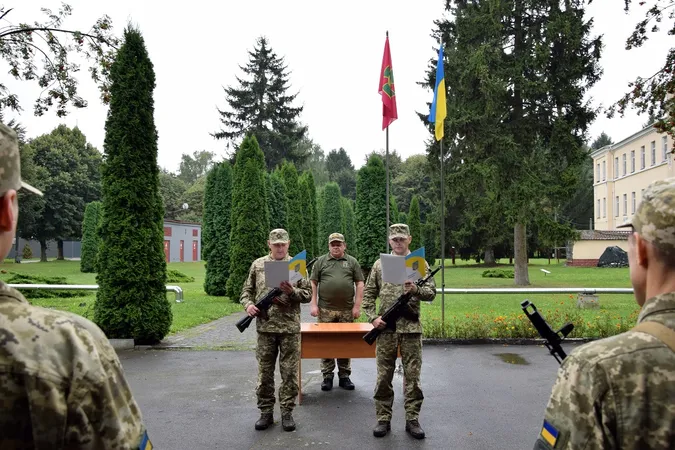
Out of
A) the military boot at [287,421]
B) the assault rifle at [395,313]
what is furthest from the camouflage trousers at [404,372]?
the military boot at [287,421]

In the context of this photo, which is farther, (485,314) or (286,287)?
(485,314)

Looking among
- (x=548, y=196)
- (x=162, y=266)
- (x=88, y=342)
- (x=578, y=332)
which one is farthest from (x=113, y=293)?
(x=548, y=196)

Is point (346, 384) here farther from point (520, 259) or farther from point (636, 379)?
point (520, 259)

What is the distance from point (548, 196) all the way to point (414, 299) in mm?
22314

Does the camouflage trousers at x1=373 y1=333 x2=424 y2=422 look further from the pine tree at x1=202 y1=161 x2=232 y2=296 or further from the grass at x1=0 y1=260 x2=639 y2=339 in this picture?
the pine tree at x1=202 y1=161 x2=232 y2=296

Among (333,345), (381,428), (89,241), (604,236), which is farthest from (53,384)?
(604,236)

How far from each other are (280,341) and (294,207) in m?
21.4

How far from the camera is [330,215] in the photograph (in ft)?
118

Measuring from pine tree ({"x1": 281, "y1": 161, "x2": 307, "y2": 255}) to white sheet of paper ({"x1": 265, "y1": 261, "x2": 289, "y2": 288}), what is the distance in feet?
65.9

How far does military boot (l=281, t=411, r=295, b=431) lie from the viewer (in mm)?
6098

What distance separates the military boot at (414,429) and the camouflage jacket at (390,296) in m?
0.93

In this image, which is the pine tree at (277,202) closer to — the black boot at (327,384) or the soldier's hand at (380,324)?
the black boot at (327,384)

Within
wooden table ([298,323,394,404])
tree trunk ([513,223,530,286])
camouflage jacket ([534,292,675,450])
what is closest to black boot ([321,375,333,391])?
wooden table ([298,323,394,404])

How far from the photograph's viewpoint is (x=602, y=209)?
197 ft
